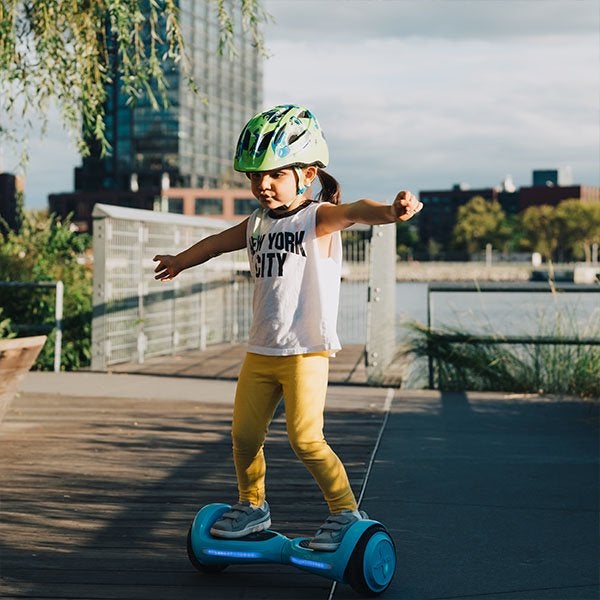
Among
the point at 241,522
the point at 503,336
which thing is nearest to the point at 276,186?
the point at 241,522

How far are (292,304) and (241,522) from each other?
2.88 ft

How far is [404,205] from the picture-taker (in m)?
3.84

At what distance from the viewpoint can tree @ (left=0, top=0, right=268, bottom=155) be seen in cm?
930

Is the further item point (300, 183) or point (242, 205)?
point (242, 205)

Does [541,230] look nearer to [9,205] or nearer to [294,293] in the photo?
[9,205]

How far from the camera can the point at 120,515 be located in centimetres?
550

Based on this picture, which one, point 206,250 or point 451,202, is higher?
point 451,202

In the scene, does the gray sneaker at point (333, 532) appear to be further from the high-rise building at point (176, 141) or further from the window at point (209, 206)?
the window at point (209, 206)

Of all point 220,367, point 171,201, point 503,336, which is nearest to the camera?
point 503,336

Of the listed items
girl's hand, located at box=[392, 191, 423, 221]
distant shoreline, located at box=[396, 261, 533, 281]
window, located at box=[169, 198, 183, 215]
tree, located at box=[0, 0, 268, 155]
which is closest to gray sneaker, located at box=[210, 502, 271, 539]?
girl's hand, located at box=[392, 191, 423, 221]

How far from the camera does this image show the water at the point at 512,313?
10836 mm

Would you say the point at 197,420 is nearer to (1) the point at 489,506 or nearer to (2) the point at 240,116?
(1) the point at 489,506

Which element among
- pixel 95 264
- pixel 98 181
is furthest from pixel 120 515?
pixel 98 181

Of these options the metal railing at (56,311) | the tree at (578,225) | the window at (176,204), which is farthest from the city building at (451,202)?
the metal railing at (56,311)
